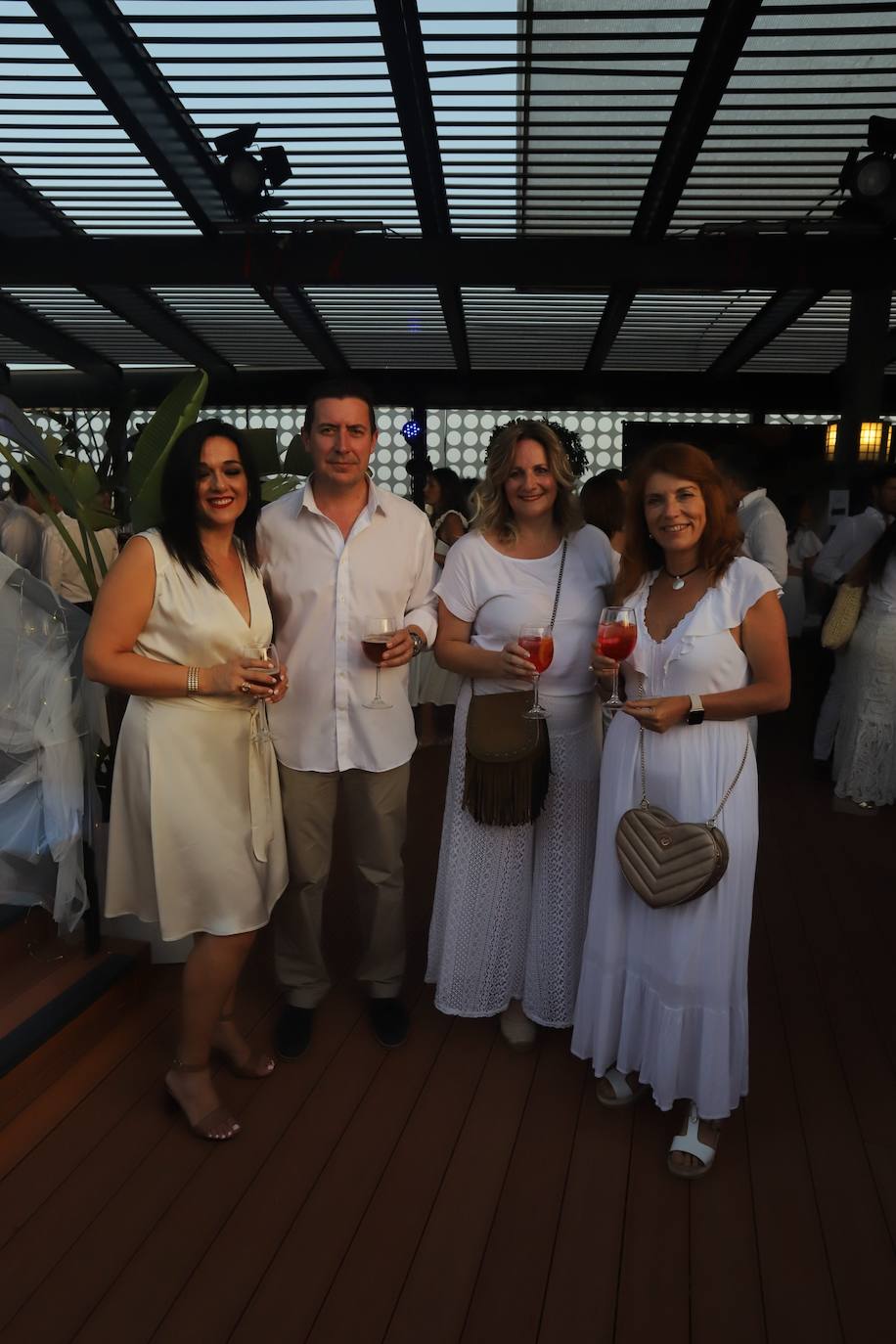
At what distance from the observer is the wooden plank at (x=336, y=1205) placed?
1845mm

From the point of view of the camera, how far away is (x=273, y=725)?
8.71 feet

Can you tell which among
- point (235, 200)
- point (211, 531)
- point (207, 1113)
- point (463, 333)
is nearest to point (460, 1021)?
point (207, 1113)

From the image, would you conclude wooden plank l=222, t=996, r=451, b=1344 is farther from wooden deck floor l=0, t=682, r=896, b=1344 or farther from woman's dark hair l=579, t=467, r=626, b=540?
woman's dark hair l=579, t=467, r=626, b=540

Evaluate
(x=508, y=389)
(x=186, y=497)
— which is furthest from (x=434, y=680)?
(x=508, y=389)

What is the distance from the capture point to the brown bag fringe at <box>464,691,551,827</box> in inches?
101

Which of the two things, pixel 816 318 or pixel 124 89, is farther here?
pixel 816 318

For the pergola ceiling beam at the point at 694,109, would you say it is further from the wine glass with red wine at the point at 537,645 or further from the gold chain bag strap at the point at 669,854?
the gold chain bag strap at the point at 669,854

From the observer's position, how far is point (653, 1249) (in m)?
2.04

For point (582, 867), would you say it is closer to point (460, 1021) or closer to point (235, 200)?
point (460, 1021)

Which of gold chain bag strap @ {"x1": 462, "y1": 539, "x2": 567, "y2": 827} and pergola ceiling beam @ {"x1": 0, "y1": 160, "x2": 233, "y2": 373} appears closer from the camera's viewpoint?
gold chain bag strap @ {"x1": 462, "y1": 539, "x2": 567, "y2": 827}

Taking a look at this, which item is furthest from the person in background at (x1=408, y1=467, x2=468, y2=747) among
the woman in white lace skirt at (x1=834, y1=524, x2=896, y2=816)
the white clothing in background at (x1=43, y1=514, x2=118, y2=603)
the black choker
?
the black choker

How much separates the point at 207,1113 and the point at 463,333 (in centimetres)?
1015

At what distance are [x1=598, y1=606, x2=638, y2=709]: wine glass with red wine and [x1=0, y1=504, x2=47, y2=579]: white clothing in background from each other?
4376mm

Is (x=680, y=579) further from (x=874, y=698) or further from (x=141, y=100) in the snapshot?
(x=141, y=100)
